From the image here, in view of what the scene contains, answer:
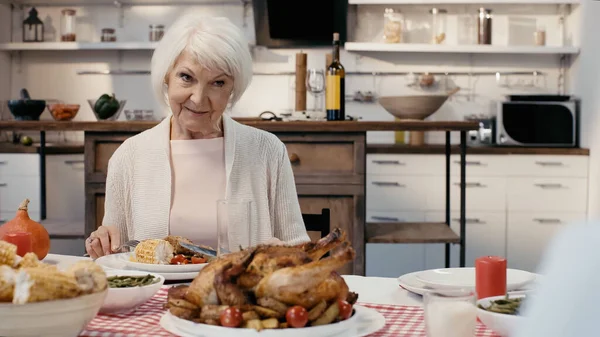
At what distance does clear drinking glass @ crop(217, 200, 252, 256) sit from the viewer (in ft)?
4.66

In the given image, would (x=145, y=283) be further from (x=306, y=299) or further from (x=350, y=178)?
(x=350, y=178)

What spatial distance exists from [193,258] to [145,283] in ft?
0.95

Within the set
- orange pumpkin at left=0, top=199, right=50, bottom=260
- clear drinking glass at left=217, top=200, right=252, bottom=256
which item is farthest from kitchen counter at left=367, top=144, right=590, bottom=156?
clear drinking glass at left=217, top=200, right=252, bottom=256

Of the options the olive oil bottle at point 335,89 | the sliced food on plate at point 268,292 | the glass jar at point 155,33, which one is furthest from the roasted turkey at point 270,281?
the glass jar at point 155,33

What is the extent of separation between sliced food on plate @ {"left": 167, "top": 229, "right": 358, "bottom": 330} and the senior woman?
1090 millimetres

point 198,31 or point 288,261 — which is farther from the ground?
point 198,31

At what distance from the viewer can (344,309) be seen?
3.80 feet

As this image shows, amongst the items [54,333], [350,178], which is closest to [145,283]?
[54,333]

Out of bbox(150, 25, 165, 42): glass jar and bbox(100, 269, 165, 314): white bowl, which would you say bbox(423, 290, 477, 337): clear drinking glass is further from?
bbox(150, 25, 165, 42): glass jar

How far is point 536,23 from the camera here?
5641mm

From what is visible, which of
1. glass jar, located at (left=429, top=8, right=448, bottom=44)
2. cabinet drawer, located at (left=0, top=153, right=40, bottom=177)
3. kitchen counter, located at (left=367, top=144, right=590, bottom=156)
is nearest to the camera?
kitchen counter, located at (left=367, top=144, right=590, bottom=156)

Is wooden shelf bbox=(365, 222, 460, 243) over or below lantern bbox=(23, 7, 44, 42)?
below

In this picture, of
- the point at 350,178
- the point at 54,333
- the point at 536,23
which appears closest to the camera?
the point at 54,333

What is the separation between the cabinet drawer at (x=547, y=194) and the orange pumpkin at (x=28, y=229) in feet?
12.5
